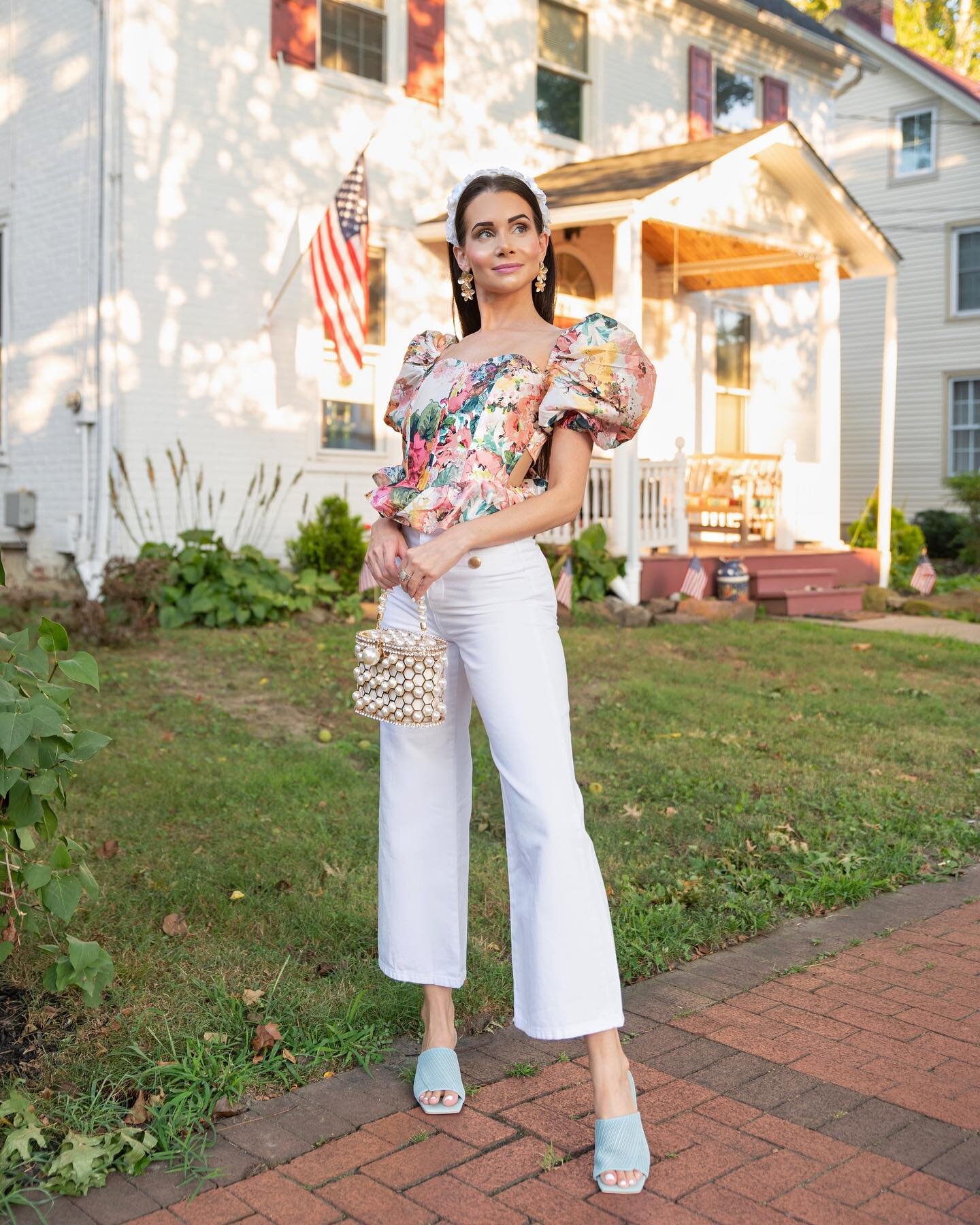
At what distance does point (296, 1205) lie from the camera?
2432 millimetres

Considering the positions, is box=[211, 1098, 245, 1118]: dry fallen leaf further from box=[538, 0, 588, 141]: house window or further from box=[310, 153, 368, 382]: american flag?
box=[538, 0, 588, 141]: house window

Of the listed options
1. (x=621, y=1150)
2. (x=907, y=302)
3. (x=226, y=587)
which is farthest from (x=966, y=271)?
(x=621, y=1150)

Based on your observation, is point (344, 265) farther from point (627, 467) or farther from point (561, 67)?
point (561, 67)

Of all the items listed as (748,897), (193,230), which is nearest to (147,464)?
(193,230)

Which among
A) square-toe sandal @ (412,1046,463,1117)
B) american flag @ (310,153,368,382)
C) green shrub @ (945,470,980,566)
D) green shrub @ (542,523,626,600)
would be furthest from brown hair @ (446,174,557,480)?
green shrub @ (945,470,980,566)

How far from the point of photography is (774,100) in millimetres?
15883

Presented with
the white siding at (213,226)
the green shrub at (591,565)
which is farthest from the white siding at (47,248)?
the green shrub at (591,565)

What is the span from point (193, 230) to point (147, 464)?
1.96 m

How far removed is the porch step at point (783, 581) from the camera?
1223cm

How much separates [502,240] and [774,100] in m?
14.5

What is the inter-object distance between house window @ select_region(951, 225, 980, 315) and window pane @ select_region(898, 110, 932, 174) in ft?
4.66

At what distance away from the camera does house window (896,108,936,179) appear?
21703 mm

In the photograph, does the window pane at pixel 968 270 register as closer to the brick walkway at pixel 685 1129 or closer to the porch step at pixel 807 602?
the porch step at pixel 807 602

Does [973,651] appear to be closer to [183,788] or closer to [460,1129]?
[183,788]
